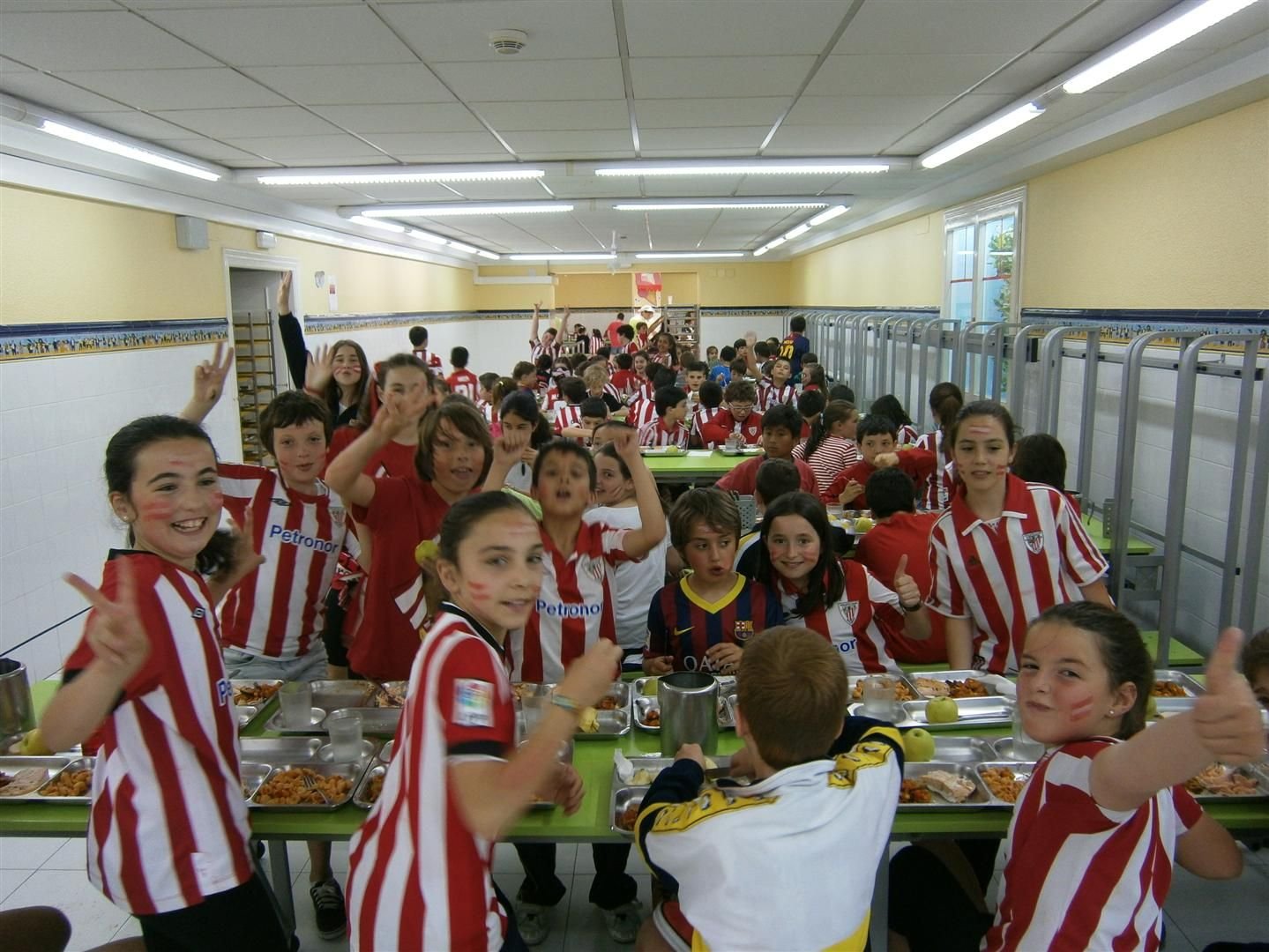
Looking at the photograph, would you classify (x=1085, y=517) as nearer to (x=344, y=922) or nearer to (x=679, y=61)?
(x=679, y=61)

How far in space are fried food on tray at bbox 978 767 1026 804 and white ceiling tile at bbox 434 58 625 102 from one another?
372cm

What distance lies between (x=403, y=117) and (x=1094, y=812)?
17.6ft

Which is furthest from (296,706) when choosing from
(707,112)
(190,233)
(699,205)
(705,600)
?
(699,205)

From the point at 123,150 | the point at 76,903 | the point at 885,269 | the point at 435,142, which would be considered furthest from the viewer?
the point at 885,269

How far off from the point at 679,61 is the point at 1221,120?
3051 mm

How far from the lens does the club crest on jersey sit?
1.45 m

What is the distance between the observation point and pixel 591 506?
3719 millimetres

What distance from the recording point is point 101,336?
6109mm

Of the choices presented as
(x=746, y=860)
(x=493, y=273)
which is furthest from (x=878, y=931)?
(x=493, y=273)

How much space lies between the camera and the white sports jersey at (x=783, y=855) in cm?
148

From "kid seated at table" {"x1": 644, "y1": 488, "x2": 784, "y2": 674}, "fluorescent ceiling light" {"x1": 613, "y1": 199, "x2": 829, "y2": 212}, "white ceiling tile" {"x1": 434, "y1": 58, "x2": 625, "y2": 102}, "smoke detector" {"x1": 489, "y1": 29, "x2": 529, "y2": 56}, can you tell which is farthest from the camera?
"fluorescent ceiling light" {"x1": 613, "y1": 199, "x2": 829, "y2": 212}

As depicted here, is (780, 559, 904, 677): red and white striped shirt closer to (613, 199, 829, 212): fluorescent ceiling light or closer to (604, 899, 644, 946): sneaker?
(604, 899, 644, 946): sneaker

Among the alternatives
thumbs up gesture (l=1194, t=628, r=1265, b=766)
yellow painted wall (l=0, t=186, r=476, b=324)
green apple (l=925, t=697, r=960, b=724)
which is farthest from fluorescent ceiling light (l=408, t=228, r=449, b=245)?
thumbs up gesture (l=1194, t=628, r=1265, b=766)

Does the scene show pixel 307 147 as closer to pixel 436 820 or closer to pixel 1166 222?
pixel 1166 222
